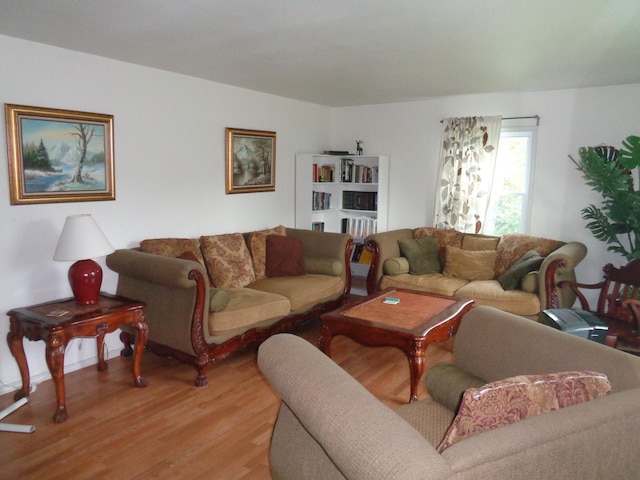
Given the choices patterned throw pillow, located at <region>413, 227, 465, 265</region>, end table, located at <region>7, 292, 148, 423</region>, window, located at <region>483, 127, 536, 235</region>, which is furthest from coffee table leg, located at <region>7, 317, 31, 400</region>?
window, located at <region>483, 127, 536, 235</region>

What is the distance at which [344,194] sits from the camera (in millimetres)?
5844

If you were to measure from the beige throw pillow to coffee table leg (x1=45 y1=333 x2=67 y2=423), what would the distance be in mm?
3367

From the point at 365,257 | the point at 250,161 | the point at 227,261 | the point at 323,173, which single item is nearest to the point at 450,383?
the point at 227,261

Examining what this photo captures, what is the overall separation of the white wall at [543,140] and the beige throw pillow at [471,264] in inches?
26.9

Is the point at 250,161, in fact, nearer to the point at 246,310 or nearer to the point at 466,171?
the point at 246,310

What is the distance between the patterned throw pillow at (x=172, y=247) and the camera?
364 cm

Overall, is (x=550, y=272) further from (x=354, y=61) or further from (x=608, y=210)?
(x=354, y=61)

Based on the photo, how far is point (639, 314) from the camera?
3.26 meters

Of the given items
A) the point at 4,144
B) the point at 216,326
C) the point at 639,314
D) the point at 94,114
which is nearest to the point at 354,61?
the point at 94,114

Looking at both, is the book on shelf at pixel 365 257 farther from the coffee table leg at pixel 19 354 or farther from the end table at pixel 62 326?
the coffee table leg at pixel 19 354

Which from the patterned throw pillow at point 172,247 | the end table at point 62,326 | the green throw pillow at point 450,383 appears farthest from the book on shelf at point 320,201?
the green throw pillow at point 450,383

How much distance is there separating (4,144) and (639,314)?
432 centimetres

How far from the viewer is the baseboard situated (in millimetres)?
3107

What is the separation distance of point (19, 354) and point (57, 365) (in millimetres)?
469
